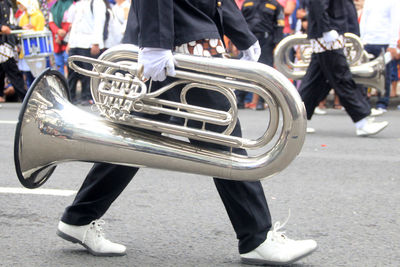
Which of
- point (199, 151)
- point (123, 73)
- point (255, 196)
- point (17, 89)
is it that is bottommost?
point (17, 89)

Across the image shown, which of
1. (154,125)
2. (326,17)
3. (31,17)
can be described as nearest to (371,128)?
(326,17)

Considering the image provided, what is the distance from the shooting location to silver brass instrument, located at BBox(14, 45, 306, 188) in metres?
2.72

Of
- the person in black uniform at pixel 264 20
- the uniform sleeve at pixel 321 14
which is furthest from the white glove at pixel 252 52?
the person in black uniform at pixel 264 20

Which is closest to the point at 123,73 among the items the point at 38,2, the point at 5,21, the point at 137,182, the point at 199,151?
the point at 199,151

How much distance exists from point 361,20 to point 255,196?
7.02 meters

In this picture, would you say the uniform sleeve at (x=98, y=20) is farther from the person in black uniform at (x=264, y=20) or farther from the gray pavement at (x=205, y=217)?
the gray pavement at (x=205, y=217)

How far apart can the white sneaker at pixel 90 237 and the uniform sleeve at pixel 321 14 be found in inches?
149

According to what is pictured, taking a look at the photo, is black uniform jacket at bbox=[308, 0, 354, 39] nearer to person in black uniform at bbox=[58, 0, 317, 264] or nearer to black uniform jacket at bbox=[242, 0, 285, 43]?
black uniform jacket at bbox=[242, 0, 285, 43]

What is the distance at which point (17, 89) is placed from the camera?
9.91 m

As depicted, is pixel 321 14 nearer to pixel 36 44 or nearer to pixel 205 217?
pixel 205 217

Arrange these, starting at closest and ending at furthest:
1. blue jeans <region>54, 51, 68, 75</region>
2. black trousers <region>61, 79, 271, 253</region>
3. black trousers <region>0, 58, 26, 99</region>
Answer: black trousers <region>61, 79, 271, 253</region>
black trousers <region>0, 58, 26, 99</region>
blue jeans <region>54, 51, 68, 75</region>

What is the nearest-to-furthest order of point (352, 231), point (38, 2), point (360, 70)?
1. point (352, 231)
2. point (360, 70)
3. point (38, 2)

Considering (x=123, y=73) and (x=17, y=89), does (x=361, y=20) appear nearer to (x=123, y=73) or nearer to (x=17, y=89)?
(x=17, y=89)

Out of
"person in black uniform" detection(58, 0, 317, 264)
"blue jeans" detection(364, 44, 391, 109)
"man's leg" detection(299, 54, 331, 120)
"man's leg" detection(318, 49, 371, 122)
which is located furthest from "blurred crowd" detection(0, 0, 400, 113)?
"person in black uniform" detection(58, 0, 317, 264)
